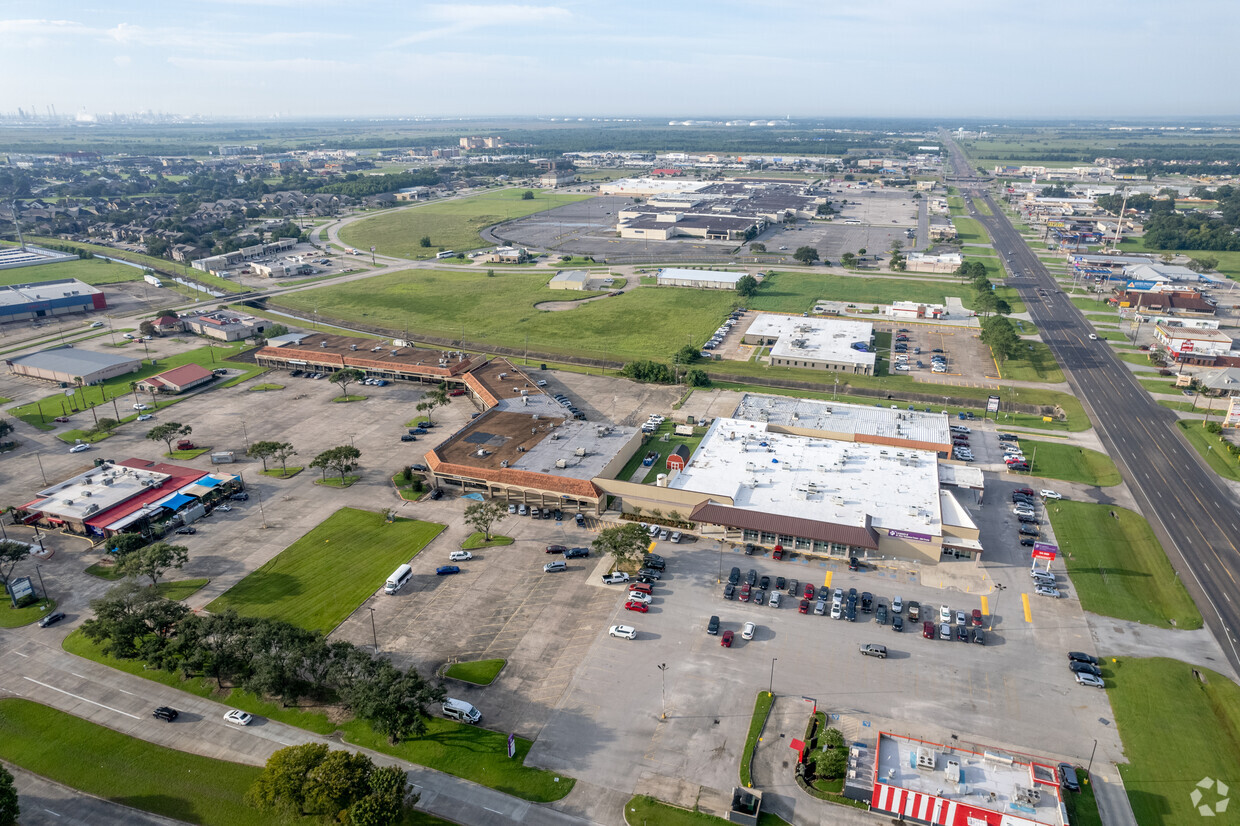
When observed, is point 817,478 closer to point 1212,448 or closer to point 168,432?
point 1212,448

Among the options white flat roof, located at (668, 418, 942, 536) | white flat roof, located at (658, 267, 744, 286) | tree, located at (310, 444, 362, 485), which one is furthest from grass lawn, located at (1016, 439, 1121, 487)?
white flat roof, located at (658, 267, 744, 286)

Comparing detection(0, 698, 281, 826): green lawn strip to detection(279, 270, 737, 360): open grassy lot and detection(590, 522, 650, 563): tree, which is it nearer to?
detection(590, 522, 650, 563): tree

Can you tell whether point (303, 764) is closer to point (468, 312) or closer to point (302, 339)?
point (302, 339)

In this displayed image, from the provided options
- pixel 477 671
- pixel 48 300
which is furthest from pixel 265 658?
pixel 48 300

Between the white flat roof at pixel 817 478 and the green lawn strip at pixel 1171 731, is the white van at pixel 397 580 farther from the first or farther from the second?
the green lawn strip at pixel 1171 731

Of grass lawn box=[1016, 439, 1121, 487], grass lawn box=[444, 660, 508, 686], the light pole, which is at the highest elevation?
grass lawn box=[1016, 439, 1121, 487]

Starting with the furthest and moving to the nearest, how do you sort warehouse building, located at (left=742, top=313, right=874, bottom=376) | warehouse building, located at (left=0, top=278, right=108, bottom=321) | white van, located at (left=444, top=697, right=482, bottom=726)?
warehouse building, located at (left=0, top=278, right=108, bottom=321)
warehouse building, located at (left=742, top=313, right=874, bottom=376)
white van, located at (left=444, top=697, right=482, bottom=726)

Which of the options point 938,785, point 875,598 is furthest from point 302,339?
point 938,785

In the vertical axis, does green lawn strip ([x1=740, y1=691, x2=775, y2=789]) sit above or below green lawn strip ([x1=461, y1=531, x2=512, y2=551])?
below
